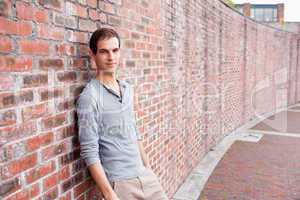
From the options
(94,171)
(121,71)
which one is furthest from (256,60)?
(94,171)

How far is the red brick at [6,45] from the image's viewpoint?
1.62 m

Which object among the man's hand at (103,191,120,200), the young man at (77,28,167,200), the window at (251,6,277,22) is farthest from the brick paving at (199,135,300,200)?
the window at (251,6,277,22)

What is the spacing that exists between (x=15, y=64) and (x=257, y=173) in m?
5.26

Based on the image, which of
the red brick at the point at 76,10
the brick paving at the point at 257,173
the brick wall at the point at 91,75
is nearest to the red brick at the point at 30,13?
the brick wall at the point at 91,75

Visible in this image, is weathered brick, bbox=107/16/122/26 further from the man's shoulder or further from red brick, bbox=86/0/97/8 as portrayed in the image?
the man's shoulder

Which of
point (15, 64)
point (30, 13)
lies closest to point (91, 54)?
point (30, 13)

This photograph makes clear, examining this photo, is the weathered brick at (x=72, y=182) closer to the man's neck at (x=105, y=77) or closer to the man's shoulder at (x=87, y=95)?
the man's shoulder at (x=87, y=95)

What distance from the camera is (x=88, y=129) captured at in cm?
219

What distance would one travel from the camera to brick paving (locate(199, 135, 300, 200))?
17.0 ft

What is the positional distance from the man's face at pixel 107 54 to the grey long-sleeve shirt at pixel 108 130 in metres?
0.12

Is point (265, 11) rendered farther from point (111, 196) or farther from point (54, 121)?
point (54, 121)

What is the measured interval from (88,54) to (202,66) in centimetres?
450

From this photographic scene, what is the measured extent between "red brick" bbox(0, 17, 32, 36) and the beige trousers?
1160 mm

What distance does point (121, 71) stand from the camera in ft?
10.00
